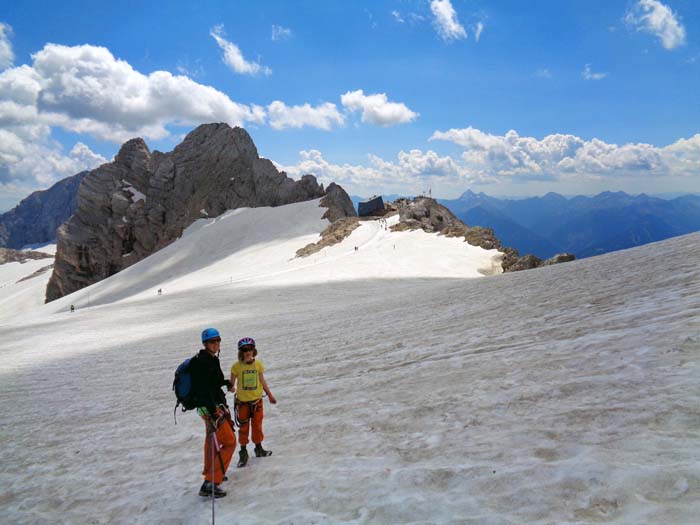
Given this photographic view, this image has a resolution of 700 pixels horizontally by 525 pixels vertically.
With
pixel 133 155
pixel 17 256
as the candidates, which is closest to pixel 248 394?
pixel 133 155

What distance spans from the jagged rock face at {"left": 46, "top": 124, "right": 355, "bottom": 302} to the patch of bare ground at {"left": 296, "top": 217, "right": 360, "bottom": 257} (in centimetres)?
2032

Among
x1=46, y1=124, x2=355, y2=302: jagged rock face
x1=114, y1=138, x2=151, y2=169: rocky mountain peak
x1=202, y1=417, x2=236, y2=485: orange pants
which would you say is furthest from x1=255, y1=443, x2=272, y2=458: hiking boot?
x1=114, y1=138, x2=151, y2=169: rocky mountain peak

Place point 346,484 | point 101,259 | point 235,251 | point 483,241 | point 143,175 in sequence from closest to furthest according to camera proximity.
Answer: point 346,484 → point 483,241 → point 235,251 → point 101,259 → point 143,175

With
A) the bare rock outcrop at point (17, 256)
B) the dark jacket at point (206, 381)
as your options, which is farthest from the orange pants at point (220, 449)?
the bare rock outcrop at point (17, 256)

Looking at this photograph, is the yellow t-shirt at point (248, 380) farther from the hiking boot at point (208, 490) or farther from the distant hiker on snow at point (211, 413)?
the hiking boot at point (208, 490)

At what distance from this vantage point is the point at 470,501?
4277mm

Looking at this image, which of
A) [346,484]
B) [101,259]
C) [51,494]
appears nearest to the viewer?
[346,484]

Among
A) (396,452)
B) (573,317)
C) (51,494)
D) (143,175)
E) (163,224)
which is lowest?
(51,494)

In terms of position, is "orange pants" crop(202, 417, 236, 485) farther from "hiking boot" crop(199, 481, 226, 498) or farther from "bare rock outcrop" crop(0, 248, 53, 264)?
"bare rock outcrop" crop(0, 248, 53, 264)

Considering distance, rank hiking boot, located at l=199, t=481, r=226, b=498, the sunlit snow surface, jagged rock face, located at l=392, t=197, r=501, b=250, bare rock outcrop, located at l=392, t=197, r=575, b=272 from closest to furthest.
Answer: the sunlit snow surface → hiking boot, located at l=199, t=481, r=226, b=498 → bare rock outcrop, located at l=392, t=197, r=575, b=272 → jagged rock face, located at l=392, t=197, r=501, b=250

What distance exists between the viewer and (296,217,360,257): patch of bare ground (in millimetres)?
51725

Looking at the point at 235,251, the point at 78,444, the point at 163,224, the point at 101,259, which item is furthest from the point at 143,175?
the point at 78,444

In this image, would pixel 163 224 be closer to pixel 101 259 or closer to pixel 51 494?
pixel 101 259

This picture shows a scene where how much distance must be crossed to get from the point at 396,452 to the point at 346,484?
0.81m
